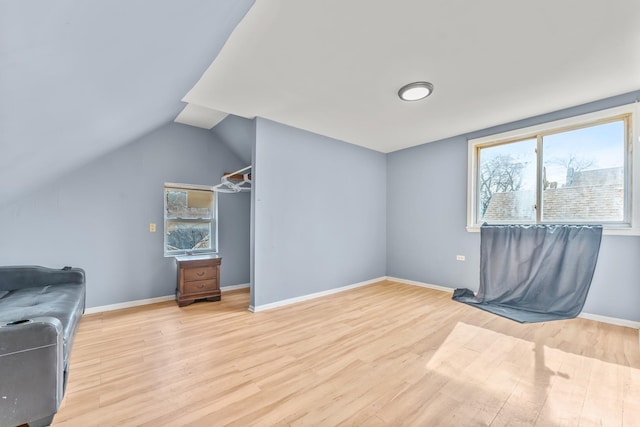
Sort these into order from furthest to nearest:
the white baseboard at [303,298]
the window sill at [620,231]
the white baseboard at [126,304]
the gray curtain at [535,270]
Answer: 1. the white baseboard at [303,298]
2. the white baseboard at [126,304]
3. the gray curtain at [535,270]
4. the window sill at [620,231]

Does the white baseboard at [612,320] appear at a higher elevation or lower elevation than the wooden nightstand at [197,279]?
lower

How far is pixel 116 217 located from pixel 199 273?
130cm

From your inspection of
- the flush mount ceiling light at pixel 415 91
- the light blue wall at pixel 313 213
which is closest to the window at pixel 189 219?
the light blue wall at pixel 313 213

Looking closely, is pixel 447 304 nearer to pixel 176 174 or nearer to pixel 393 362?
pixel 393 362

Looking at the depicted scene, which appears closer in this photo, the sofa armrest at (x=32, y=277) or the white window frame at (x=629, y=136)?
the sofa armrest at (x=32, y=277)

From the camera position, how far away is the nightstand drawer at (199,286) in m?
3.67

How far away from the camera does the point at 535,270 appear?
345cm

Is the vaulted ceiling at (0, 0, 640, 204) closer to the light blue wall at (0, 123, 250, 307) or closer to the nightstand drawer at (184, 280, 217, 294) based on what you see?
the light blue wall at (0, 123, 250, 307)

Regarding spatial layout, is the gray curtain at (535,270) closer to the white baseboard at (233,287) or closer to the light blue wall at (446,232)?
the light blue wall at (446,232)

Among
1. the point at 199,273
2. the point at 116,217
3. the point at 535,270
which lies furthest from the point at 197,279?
the point at 535,270

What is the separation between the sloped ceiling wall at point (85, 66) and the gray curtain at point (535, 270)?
398cm

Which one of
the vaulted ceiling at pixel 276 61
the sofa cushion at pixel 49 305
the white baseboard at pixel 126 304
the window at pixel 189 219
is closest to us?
the vaulted ceiling at pixel 276 61

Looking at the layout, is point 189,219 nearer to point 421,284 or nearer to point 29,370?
point 29,370

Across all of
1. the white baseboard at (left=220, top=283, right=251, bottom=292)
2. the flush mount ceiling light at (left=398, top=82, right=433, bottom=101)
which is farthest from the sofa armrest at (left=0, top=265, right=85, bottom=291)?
the flush mount ceiling light at (left=398, top=82, right=433, bottom=101)
